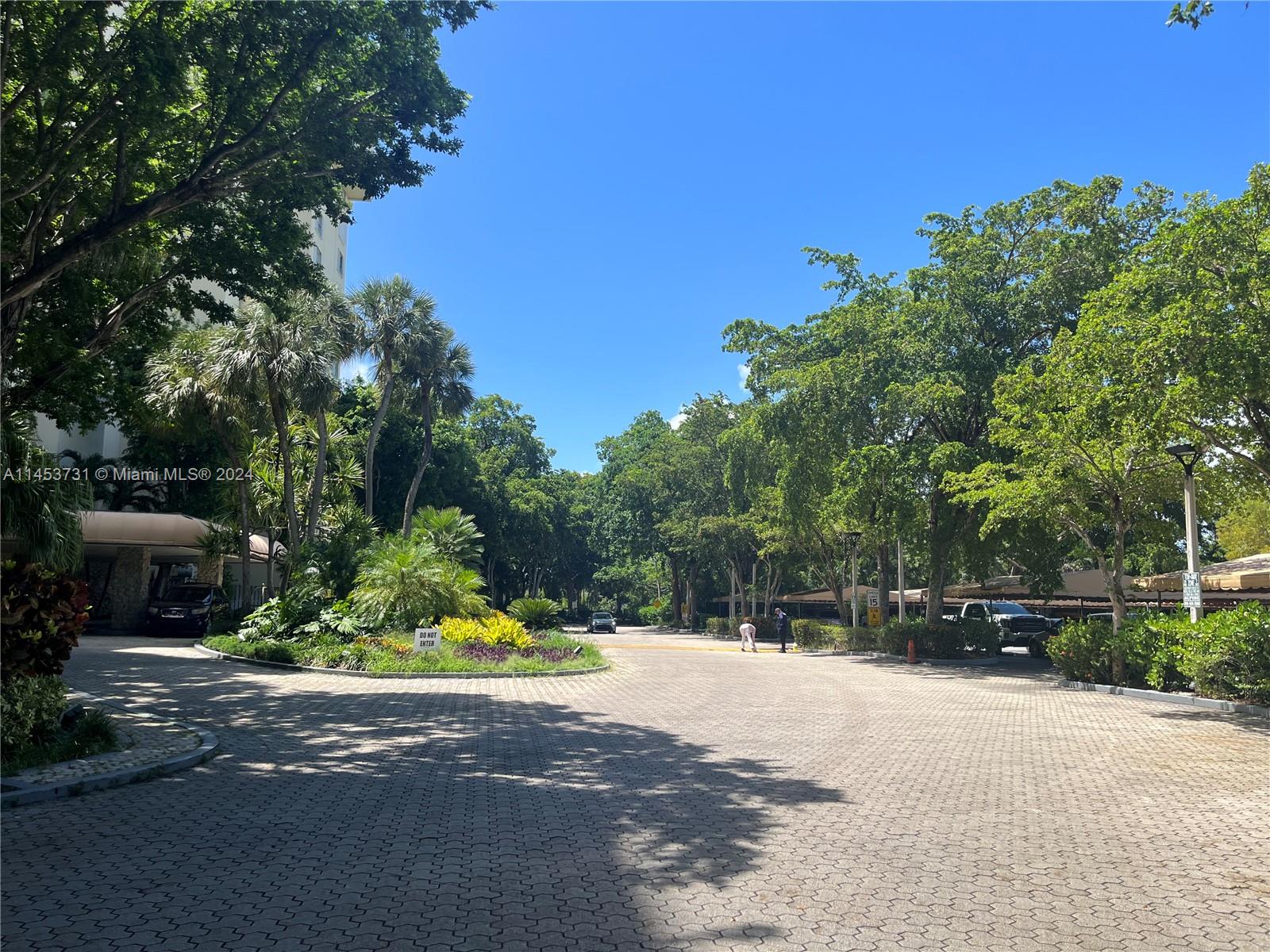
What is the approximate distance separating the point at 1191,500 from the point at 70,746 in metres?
17.4

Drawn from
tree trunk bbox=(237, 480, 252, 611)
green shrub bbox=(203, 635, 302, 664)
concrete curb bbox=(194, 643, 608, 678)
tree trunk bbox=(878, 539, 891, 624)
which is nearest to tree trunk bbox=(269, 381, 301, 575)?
tree trunk bbox=(237, 480, 252, 611)

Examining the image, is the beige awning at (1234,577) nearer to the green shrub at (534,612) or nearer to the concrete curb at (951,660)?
the concrete curb at (951,660)

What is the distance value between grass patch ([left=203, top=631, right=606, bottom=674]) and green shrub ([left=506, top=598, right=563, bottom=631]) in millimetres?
7786

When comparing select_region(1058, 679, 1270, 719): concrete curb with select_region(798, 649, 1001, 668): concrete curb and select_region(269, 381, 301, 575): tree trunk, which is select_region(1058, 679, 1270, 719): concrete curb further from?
select_region(269, 381, 301, 575): tree trunk

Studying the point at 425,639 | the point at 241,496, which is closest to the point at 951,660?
the point at 425,639

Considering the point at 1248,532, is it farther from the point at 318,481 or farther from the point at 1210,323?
the point at 318,481

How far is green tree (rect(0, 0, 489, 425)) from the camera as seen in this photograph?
31.5 ft

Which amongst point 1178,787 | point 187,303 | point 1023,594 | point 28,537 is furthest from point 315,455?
point 1178,787

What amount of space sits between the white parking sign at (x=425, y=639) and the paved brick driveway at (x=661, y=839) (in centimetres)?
697

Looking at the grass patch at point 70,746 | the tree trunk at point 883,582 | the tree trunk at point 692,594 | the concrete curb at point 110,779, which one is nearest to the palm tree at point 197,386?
the grass patch at point 70,746

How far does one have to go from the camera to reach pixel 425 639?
19625 millimetres

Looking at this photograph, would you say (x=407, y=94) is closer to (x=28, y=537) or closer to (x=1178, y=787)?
(x=28, y=537)

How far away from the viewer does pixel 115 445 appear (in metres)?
33.5

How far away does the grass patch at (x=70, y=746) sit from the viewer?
8.16 metres
